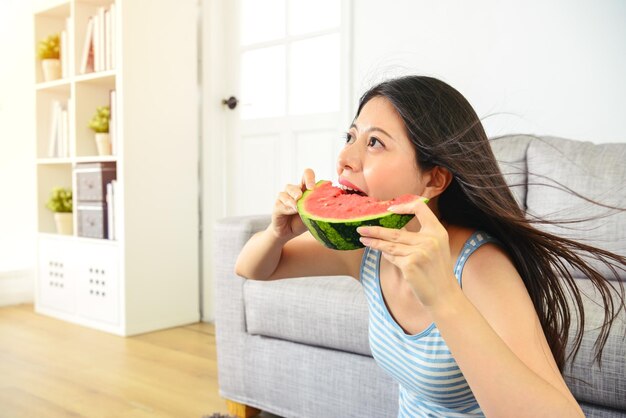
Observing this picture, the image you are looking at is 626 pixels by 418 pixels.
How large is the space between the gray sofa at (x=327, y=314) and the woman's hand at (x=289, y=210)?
0.77 metres

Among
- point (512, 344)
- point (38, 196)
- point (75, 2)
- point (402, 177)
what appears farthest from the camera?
point (38, 196)

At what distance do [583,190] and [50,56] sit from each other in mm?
3444

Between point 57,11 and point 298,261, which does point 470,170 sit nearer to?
point 298,261

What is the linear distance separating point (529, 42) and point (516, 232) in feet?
5.97

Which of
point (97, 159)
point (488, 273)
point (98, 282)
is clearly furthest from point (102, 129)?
point (488, 273)

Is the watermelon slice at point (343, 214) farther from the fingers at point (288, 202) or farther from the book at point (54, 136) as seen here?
the book at point (54, 136)

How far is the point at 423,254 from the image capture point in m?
0.76

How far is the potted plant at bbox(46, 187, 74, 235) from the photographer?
3.93 metres

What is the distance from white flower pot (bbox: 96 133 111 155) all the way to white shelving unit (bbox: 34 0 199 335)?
86 mm

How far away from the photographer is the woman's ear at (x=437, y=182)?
1.06 m

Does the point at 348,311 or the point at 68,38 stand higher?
the point at 68,38

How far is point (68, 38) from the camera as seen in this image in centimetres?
393

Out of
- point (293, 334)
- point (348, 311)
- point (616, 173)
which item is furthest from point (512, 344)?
point (616, 173)

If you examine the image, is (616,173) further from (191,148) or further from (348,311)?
(191,148)
